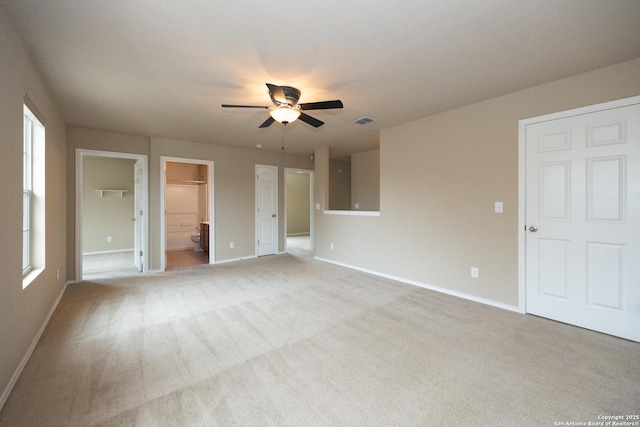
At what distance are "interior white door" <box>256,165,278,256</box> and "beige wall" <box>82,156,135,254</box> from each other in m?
3.56

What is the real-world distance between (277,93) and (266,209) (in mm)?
3982

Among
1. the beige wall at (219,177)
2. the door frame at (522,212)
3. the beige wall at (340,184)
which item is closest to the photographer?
the door frame at (522,212)

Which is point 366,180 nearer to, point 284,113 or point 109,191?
point 284,113

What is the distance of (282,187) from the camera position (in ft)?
21.2

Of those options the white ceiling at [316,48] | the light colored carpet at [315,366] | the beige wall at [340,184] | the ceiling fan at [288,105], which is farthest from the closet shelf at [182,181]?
the ceiling fan at [288,105]

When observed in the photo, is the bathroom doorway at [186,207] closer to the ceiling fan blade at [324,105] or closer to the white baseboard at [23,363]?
the white baseboard at [23,363]

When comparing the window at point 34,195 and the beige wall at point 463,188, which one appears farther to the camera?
the beige wall at point 463,188

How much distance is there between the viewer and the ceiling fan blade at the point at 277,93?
2405mm

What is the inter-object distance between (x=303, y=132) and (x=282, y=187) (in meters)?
2.12

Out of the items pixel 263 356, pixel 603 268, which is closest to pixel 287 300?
pixel 263 356

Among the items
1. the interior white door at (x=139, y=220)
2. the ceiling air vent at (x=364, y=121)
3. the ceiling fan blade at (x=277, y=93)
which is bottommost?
the interior white door at (x=139, y=220)

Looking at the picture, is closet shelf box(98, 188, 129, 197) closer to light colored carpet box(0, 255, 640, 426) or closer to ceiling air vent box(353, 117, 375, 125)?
light colored carpet box(0, 255, 640, 426)

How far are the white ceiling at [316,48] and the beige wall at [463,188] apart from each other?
218mm

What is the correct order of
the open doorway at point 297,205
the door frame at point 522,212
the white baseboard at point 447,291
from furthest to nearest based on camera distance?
1. the open doorway at point 297,205
2. the white baseboard at point 447,291
3. the door frame at point 522,212
